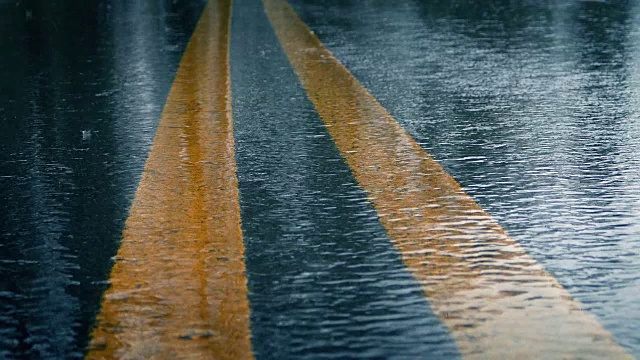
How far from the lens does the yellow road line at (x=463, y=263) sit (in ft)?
7.85

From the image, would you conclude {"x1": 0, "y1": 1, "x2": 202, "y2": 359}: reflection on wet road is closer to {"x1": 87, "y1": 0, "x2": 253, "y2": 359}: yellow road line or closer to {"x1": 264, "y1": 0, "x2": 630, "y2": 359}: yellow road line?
{"x1": 87, "y1": 0, "x2": 253, "y2": 359}: yellow road line

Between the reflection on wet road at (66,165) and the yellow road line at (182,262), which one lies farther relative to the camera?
the reflection on wet road at (66,165)

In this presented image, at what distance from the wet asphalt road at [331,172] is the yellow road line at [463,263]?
0.05 meters

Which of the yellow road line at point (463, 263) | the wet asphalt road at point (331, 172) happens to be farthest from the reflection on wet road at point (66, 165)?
the yellow road line at point (463, 263)

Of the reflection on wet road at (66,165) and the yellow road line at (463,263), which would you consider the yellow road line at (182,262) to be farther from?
the yellow road line at (463,263)

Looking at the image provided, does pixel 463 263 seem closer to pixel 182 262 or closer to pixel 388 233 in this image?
pixel 388 233

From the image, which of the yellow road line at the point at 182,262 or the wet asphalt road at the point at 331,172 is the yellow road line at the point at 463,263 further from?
the yellow road line at the point at 182,262

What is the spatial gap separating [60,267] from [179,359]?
31.1 inches

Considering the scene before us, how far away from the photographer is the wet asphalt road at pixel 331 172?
2600mm

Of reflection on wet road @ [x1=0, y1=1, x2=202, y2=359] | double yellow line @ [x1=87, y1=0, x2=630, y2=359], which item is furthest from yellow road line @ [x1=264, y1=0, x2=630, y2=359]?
reflection on wet road @ [x1=0, y1=1, x2=202, y2=359]

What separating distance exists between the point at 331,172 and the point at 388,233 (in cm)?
90

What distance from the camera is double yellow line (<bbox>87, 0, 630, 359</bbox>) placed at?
2404 millimetres

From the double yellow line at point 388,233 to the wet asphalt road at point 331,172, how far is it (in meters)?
0.05

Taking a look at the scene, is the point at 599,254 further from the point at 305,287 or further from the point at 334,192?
the point at 334,192
